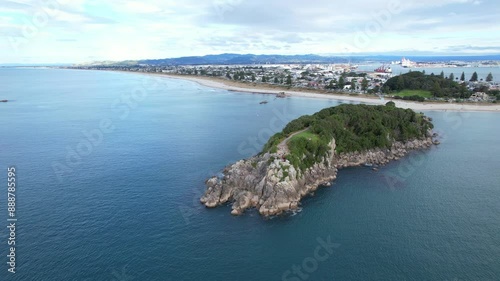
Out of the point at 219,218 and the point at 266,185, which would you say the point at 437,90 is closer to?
the point at 266,185

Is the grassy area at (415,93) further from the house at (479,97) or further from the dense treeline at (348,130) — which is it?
the dense treeline at (348,130)

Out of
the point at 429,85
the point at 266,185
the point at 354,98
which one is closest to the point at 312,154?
the point at 266,185

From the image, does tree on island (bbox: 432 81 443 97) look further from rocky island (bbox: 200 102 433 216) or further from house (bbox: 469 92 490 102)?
rocky island (bbox: 200 102 433 216)

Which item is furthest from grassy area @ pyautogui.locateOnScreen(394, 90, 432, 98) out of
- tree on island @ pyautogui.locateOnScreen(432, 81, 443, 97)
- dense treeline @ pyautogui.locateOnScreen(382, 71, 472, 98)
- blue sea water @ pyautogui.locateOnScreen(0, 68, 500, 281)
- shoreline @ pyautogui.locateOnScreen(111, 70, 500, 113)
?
blue sea water @ pyautogui.locateOnScreen(0, 68, 500, 281)

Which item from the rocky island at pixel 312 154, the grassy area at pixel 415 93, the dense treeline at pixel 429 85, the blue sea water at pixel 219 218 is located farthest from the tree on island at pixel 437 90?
the rocky island at pixel 312 154

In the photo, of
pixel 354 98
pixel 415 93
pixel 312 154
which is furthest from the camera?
pixel 354 98
